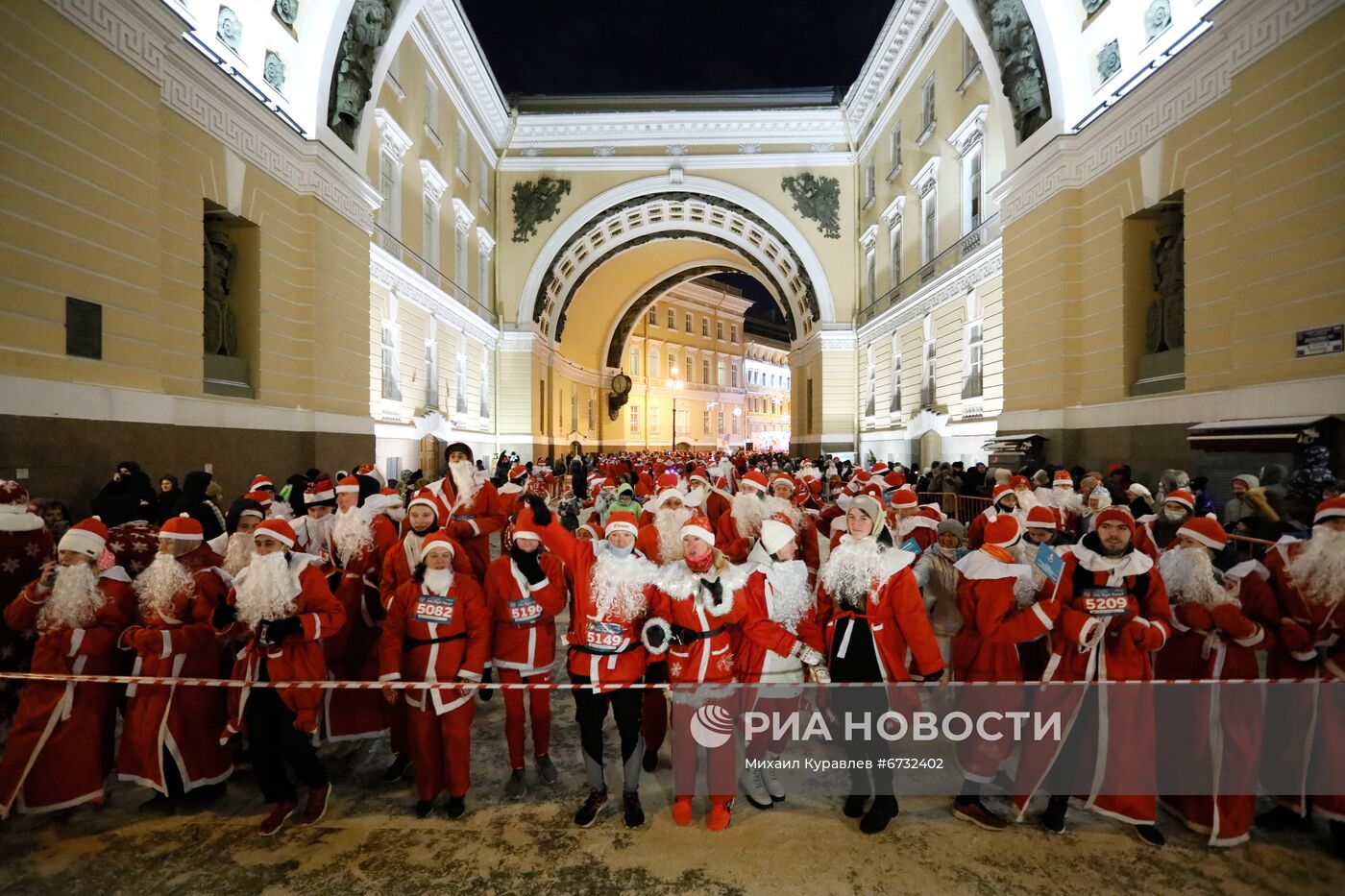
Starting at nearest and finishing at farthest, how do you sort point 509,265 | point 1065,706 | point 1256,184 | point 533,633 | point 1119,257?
point 1065,706 → point 533,633 → point 1256,184 → point 1119,257 → point 509,265

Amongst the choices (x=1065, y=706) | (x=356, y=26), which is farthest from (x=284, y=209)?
(x=1065, y=706)

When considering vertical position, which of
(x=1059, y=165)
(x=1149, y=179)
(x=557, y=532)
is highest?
(x=1059, y=165)

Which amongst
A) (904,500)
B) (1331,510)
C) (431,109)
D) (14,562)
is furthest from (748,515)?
(431,109)

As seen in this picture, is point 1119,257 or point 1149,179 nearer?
A: point 1149,179

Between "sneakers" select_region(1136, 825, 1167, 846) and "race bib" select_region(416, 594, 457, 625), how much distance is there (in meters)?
3.78

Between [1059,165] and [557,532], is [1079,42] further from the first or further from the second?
[557,532]

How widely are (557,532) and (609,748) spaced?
153cm

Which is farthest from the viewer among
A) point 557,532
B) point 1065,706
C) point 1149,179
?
point 1149,179

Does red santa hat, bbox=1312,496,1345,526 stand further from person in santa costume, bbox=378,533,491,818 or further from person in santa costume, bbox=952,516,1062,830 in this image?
person in santa costume, bbox=378,533,491,818

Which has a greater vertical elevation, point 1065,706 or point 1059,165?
point 1059,165

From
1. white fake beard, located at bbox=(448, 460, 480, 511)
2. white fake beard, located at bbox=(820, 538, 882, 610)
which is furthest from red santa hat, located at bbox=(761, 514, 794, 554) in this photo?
white fake beard, located at bbox=(448, 460, 480, 511)

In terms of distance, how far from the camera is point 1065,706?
3570 mm

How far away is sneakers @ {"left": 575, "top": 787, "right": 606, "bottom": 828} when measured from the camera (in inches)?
144

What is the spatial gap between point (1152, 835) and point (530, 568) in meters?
3.53
